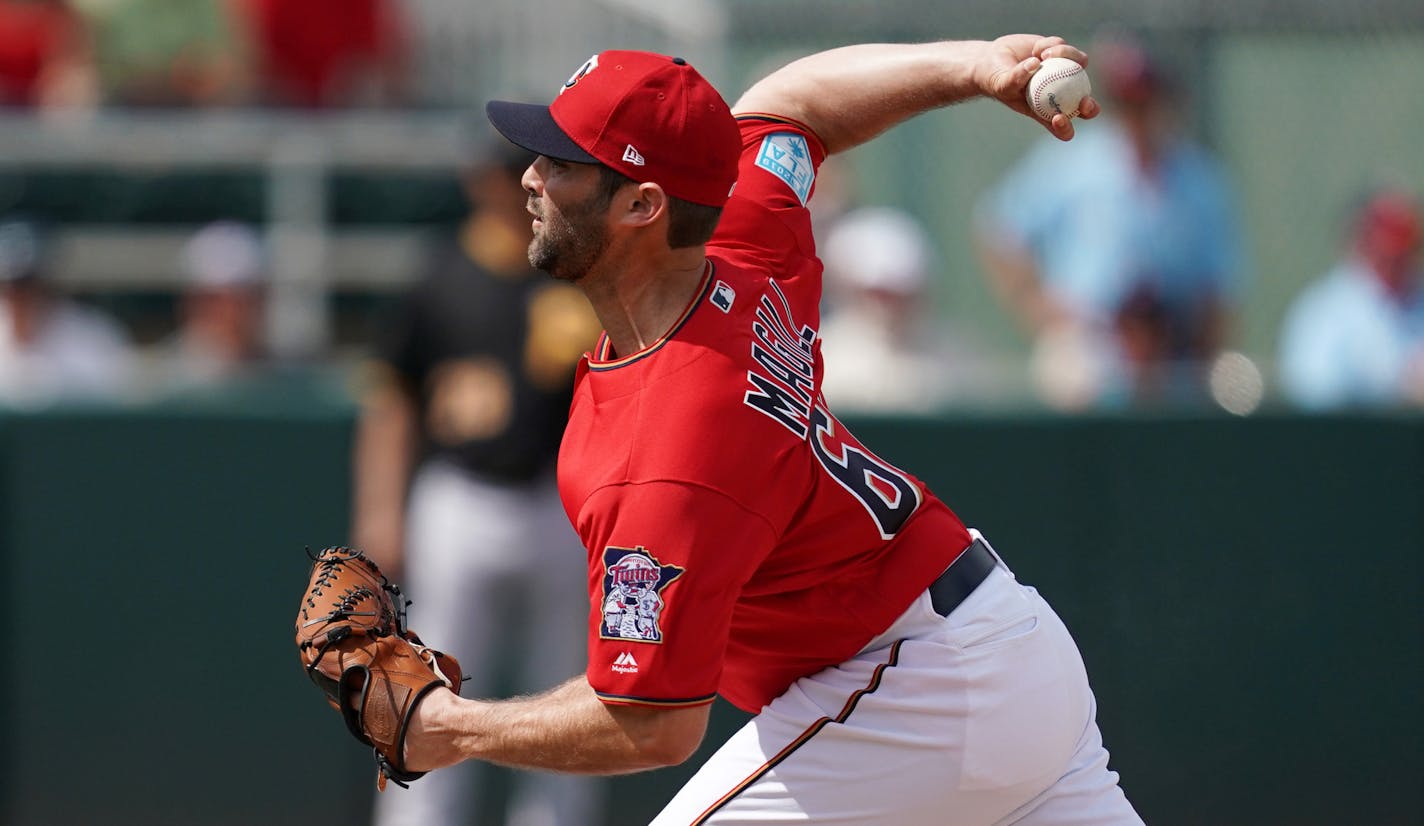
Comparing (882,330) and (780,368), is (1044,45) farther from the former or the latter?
(882,330)

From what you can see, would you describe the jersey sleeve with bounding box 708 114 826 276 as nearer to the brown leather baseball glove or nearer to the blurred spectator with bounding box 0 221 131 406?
the brown leather baseball glove

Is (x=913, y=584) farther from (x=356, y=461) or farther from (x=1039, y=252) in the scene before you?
(x=1039, y=252)

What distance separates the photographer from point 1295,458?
664 centimetres

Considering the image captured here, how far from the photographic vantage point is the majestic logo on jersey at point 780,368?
325 centimetres

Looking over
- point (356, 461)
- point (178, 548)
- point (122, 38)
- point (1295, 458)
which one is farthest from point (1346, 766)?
point (122, 38)

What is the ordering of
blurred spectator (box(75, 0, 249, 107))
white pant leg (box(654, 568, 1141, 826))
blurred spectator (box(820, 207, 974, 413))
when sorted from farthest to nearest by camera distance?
1. blurred spectator (box(75, 0, 249, 107))
2. blurred spectator (box(820, 207, 974, 413))
3. white pant leg (box(654, 568, 1141, 826))

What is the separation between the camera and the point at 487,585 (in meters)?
6.11

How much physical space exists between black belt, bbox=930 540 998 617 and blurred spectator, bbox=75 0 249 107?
6.06m

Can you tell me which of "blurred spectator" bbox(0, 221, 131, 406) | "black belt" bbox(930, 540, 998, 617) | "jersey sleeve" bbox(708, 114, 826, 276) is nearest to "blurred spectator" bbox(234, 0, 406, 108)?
"blurred spectator" bbox(0, 221, 131, 406)

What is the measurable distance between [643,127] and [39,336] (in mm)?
4738

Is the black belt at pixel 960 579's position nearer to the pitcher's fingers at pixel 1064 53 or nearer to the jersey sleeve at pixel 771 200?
the jersey sleeve at pixel 771 200

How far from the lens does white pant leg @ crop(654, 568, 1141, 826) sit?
11.1 ft

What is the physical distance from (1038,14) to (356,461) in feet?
10.9

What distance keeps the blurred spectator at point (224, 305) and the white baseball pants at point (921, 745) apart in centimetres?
453
